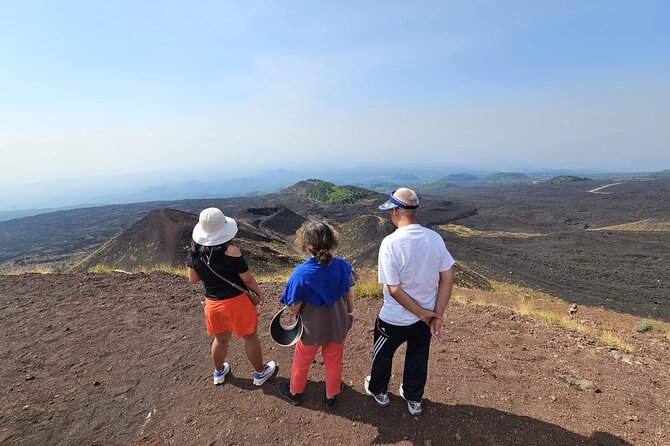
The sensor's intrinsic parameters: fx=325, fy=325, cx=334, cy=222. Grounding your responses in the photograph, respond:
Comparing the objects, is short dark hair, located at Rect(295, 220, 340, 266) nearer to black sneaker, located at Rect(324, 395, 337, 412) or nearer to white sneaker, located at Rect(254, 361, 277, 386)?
black sneaker, located at Rect(324, 395, 337, 412)

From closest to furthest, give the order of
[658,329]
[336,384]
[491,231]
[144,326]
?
[336,384] → [144,326] → [658,329] → [491,231]

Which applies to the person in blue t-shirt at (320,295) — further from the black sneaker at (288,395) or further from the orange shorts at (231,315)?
the orange shorts at (231,315)

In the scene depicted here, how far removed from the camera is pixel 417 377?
2.99 m

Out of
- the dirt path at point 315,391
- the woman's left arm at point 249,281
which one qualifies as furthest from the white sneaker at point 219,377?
the woman's left arm at point 249,281

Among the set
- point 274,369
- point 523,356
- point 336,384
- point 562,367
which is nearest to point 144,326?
point 274,369

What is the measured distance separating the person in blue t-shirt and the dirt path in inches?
29.7

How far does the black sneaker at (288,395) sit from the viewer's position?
11.1ft

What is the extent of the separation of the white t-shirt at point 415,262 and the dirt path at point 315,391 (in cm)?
138

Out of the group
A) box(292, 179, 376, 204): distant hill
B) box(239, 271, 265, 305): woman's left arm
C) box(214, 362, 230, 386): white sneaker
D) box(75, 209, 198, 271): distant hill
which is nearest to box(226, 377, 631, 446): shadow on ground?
box(214, 362, 230, 386): white sneaker

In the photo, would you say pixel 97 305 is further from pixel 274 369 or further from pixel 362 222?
pixel 362 222

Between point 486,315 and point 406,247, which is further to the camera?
point 486,315

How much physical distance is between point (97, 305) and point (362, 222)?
2503cm

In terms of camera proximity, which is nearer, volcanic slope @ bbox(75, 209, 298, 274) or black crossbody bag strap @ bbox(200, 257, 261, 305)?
black crossbody bag strap @ bbox(200, 257, 261, 305)

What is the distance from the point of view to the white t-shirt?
2586mm
